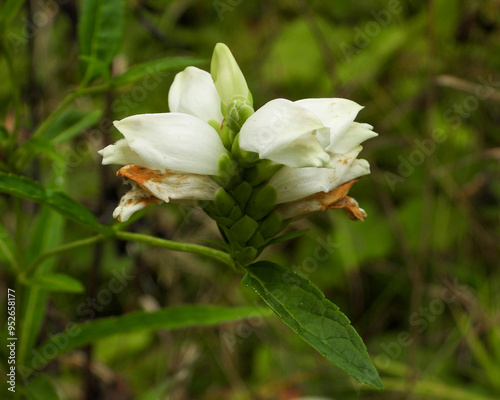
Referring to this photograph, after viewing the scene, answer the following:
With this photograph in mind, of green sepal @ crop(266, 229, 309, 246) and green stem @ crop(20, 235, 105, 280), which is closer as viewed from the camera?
green sepal @ crop(266, 229, 309, 246)

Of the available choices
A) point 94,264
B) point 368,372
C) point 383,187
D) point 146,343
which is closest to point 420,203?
point 383,187

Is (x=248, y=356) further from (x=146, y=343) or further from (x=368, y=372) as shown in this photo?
(x=368, y=372)

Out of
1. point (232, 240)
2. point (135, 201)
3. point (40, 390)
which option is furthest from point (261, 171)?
point (40, 390)

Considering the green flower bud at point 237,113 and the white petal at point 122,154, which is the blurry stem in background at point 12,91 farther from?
the green flower bud at point 237,113

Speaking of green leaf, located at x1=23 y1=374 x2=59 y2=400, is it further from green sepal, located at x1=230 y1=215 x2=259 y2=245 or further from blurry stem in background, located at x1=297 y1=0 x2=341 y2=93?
blurry stem in background, located at x1=297 y1=0 x2=341 y2=93

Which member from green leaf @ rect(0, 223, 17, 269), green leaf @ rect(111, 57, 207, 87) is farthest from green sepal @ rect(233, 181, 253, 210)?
green leaf @ rect(0, 223, 17, 269)

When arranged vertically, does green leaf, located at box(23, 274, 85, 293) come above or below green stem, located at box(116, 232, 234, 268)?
below
